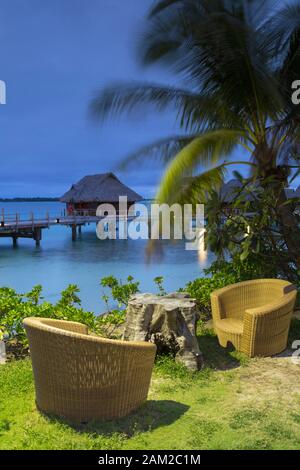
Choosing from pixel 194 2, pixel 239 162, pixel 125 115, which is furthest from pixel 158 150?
pixel 194 2

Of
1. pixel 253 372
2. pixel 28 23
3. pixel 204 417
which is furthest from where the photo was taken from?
pixel 28 23

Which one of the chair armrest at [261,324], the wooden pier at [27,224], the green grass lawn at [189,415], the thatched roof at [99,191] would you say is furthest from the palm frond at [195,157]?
the thatched roof at [99,191]

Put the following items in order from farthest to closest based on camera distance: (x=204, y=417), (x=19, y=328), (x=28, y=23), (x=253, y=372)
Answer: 1. (x=28, y=23)
2. (x=19, y=328)
3. (x=253, y=372)
4. (x=204, y=417)

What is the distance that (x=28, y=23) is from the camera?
292 inches

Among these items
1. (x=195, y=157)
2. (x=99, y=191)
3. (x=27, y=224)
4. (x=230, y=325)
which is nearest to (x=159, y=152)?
(x=195, y=157)

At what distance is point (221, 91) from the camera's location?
655 cm

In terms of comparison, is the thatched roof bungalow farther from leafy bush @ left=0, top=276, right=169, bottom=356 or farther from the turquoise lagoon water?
leafy bush @ left=0, top=276, right=169, bottom=356

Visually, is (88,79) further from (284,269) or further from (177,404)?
(177,404)

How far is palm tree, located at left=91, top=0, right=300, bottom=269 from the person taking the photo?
6086 mm

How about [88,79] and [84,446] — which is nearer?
Answer: [84,446]

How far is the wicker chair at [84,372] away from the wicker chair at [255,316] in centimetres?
173

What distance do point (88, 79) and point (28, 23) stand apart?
7.52ft

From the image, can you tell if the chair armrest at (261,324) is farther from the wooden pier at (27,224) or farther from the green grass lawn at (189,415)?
the wooden pier at (27,224)

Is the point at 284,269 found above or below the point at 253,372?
above
